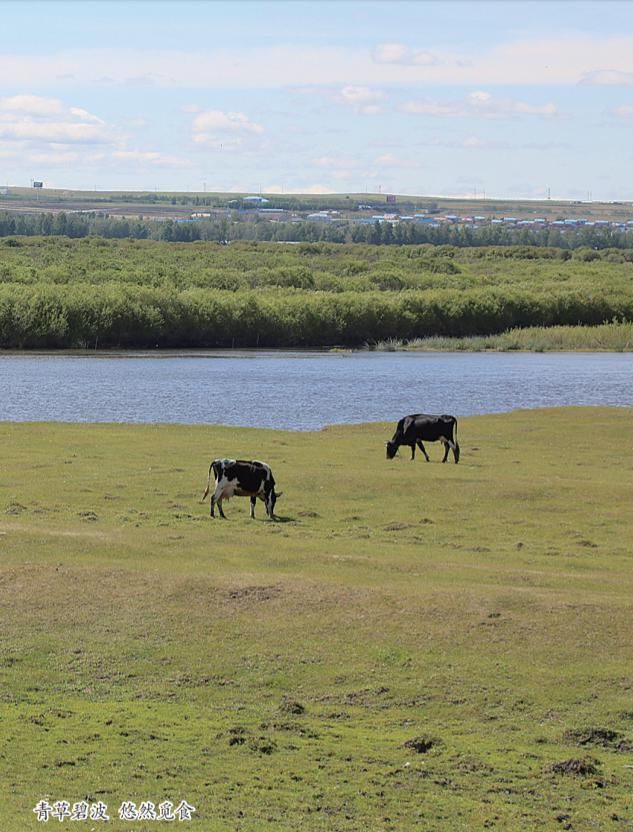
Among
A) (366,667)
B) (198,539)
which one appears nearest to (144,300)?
(198,539)

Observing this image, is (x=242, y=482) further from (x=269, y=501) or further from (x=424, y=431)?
(x=424, y=431)

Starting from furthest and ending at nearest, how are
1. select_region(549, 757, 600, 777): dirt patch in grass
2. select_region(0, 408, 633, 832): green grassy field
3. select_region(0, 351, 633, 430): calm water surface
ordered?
select_region(0, 351, 633, 430): calm water surface, select_region(549, 757, 600, 777): dirt patch in grass, select_region(0, 408, 633, 832): green grassy field

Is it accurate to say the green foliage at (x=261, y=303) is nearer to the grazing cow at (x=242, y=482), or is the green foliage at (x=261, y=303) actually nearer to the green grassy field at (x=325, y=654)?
the green grassy field at (x=325, y=654)

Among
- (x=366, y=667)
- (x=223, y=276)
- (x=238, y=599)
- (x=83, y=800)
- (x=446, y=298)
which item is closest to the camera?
(x=83, y=800)

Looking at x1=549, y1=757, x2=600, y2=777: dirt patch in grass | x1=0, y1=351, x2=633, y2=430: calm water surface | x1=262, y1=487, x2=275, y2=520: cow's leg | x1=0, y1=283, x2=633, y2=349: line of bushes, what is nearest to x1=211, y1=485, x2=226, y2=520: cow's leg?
x1=262, y1=487, x2=275, y2=520: cow's leg

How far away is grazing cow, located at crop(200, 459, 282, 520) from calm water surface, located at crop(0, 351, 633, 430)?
86.0 feet

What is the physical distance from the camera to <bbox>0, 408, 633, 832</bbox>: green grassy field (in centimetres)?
1257

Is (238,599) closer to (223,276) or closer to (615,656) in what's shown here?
(615,656)

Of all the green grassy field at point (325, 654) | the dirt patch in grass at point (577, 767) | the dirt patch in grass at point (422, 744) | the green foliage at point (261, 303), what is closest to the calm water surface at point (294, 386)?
the green foliage at point (261, 303)

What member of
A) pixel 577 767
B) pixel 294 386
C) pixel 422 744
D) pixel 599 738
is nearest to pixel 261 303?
pixel 294 386

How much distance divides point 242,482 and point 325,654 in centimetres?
955

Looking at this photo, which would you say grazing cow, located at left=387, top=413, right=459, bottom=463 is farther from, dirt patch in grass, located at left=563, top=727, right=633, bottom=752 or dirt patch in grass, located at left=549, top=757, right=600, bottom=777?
dirt patch in grass, located at left=549, top=757, right=600, bottom=777

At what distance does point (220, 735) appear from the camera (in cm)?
1416

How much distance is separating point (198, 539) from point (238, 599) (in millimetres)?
→ 4788
